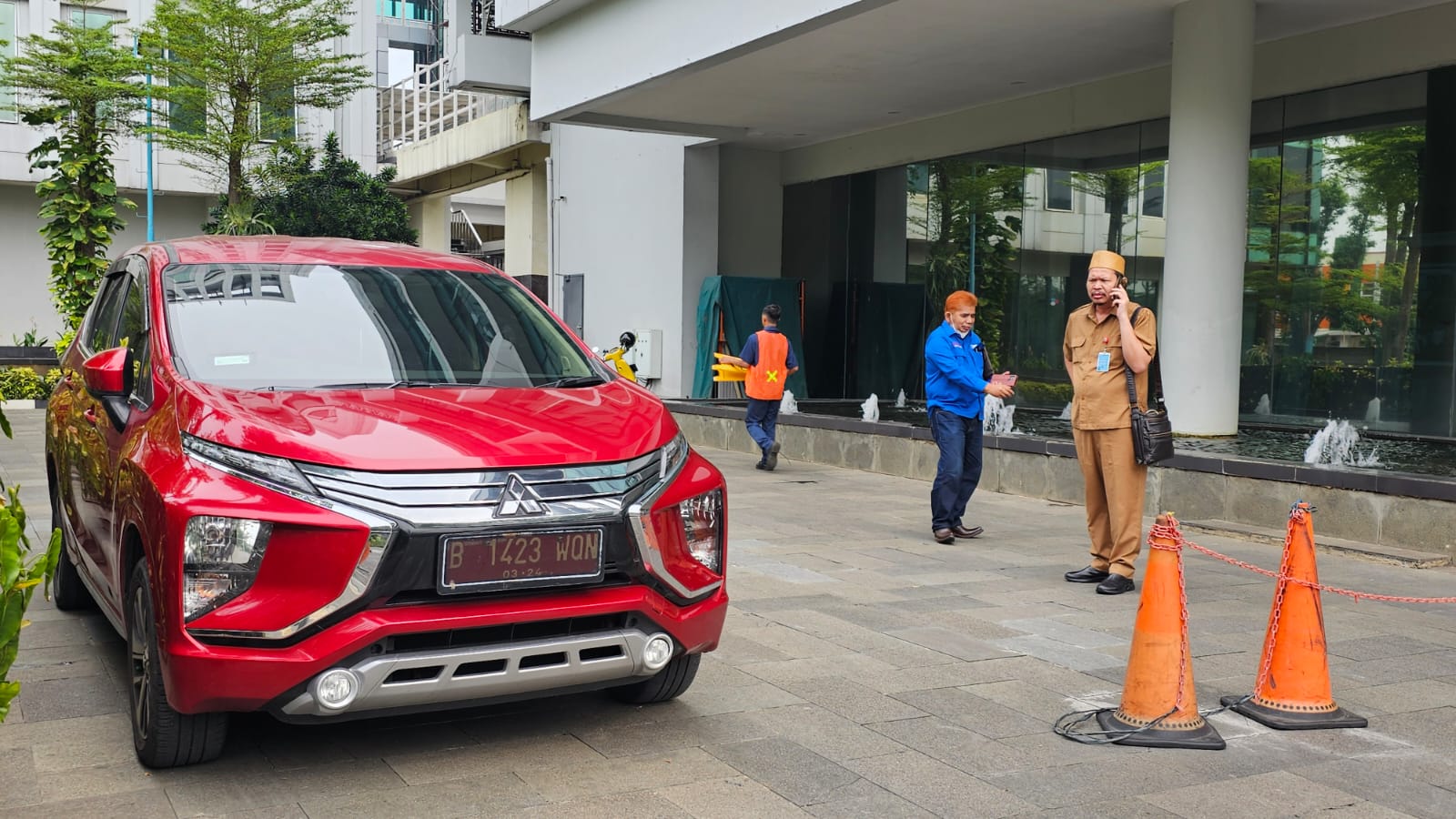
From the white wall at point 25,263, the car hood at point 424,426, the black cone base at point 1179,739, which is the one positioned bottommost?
the black cone base at point 1179,739

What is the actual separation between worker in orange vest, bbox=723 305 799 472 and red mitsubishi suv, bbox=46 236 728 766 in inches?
337

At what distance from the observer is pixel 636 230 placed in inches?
910

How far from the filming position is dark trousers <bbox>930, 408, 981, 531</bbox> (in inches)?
356

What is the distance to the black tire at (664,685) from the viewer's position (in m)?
4.81

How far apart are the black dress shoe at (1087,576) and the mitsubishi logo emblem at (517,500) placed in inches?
181

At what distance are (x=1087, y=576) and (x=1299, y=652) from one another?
2720mm

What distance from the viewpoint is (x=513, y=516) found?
3.85 metres

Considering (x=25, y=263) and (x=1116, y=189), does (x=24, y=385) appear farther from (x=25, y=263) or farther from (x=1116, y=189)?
(x=25, y=263)

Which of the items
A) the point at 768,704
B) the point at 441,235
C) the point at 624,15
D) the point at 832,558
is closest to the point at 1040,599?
the point at 832,558

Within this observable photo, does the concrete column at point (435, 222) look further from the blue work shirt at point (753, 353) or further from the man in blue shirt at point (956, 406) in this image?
the man in blue shirt at point (956, 406)

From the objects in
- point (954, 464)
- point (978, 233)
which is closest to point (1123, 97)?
point (978, 233)

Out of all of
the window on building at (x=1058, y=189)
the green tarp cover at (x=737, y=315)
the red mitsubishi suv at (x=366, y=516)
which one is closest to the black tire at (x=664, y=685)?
the red mitsubishi suv at (x=366, y=516)

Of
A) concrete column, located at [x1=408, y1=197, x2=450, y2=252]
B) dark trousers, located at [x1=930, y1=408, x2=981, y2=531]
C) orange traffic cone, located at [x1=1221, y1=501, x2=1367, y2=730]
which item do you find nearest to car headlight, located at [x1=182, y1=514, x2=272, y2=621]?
orange traffic cone, located at [x1=1221, y1=501, x2=1367, y2=730]

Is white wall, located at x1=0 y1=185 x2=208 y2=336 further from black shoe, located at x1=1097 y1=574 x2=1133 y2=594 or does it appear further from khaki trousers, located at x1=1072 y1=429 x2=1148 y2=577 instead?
black shoe, located at x1=1097 y1=574 x2=1133 y2=594
